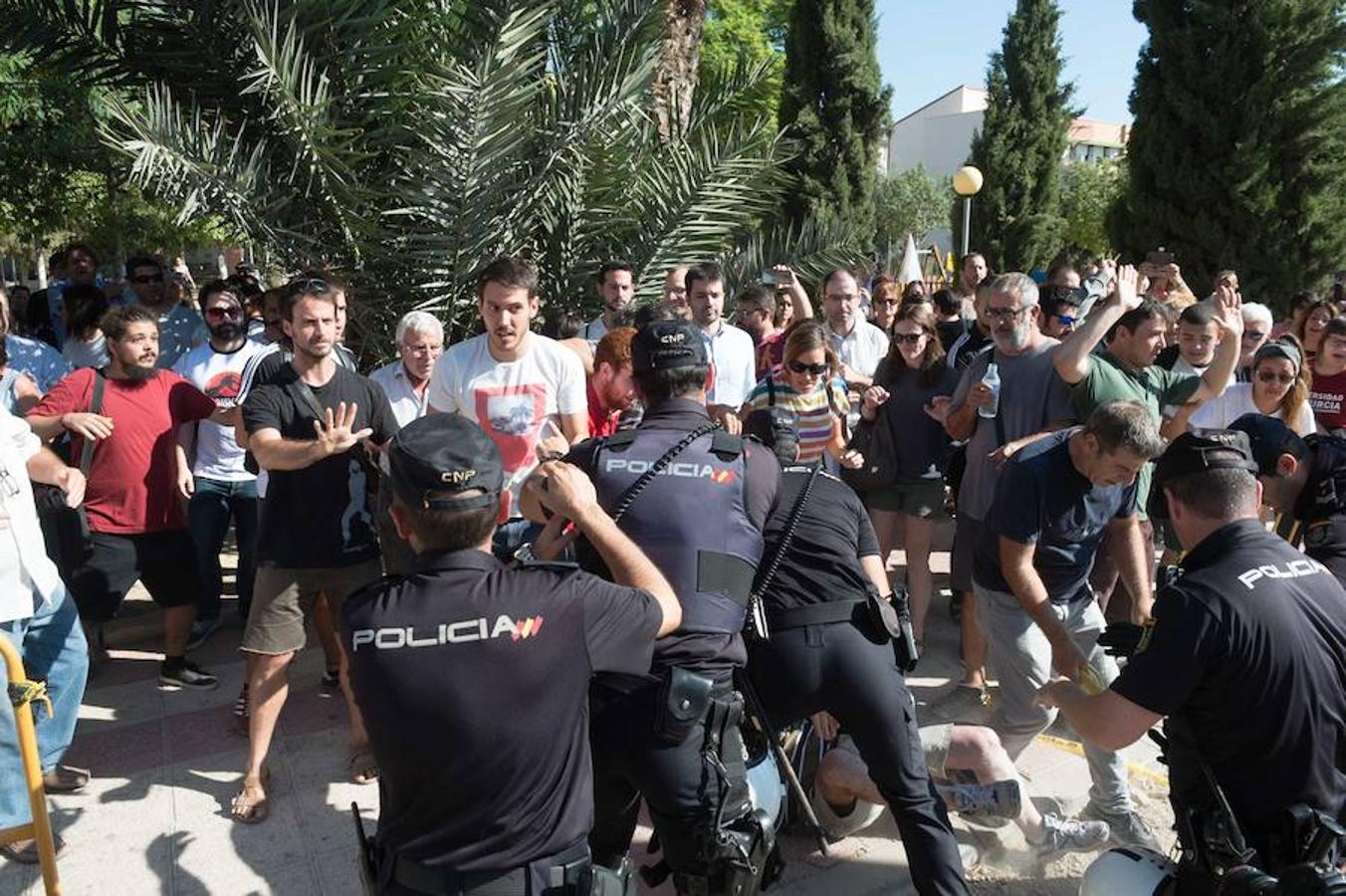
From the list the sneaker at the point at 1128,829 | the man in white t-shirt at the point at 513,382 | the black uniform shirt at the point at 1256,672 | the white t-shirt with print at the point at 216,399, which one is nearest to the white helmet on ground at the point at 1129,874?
the black uniform shirt at the point at 1256,672

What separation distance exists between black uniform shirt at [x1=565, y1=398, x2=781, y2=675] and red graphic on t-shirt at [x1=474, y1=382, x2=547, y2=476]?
1.28 m

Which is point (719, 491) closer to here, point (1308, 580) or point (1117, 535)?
point (1308, 580)

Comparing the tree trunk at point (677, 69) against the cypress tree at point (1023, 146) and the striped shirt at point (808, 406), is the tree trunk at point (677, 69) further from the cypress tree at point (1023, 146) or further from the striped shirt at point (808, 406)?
the cypress tree at point (1023, 146)

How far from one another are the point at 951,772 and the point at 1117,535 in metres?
1.26

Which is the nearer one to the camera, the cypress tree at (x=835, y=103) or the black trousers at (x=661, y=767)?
the black trousers at (x=661, y=767)

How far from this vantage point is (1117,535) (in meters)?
3.97

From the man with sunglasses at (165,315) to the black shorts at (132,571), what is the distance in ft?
6.62

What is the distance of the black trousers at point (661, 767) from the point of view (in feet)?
8.36

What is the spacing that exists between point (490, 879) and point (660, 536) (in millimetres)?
971

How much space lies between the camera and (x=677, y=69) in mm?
8562

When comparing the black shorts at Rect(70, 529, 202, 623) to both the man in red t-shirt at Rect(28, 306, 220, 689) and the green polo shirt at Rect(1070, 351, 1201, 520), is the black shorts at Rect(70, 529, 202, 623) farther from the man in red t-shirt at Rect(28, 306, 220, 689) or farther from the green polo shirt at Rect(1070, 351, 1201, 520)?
the green polo shirt at Rect(1070, 351, 1201, 520)

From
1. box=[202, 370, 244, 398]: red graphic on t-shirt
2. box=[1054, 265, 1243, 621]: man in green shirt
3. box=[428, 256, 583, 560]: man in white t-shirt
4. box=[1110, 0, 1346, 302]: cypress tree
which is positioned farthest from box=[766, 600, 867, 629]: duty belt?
box=[1110, 0, 1346, 302]: cypress tree

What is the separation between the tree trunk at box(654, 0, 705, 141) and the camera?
27.6ft

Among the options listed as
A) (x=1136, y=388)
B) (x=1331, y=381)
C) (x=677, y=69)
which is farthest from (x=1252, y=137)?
(x=1136, y=388)
